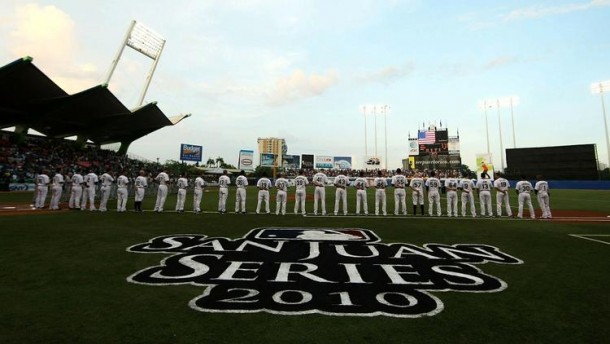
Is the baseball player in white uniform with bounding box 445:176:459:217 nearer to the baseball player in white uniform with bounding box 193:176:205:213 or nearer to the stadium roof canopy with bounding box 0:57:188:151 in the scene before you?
the baseball player in white uniform with bounding box 193:176:205:213

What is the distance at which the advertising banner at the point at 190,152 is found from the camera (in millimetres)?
64500

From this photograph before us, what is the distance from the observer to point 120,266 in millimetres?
5941

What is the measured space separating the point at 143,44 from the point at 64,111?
1346 cm

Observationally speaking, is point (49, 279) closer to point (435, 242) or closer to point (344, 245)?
point (344, 245)

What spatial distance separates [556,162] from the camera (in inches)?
1905

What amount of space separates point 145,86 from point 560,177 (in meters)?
63.3

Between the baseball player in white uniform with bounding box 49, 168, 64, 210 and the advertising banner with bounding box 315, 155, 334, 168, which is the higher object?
the advertising banner with bounding box 315, 155, 334, 168

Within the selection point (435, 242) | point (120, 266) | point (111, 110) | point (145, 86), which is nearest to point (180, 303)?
point (120, 266)

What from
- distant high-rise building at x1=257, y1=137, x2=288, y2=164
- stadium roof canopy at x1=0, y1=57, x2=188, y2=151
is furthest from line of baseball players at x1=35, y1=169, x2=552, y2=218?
distant high-rise building at x1=257, y1=137, x2=288, y2=164

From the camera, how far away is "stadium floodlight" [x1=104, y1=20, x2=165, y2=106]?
41625mm

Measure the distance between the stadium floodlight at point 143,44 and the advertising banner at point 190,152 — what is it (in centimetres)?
1774

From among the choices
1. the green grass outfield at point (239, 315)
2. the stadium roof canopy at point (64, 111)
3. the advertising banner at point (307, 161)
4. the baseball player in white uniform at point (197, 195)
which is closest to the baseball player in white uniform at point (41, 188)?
the baseball player in white uniform at point (197, 195)

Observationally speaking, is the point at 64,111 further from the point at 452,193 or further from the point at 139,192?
the point at 452,193

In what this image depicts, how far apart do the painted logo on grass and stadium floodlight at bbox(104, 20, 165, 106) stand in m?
41.8
